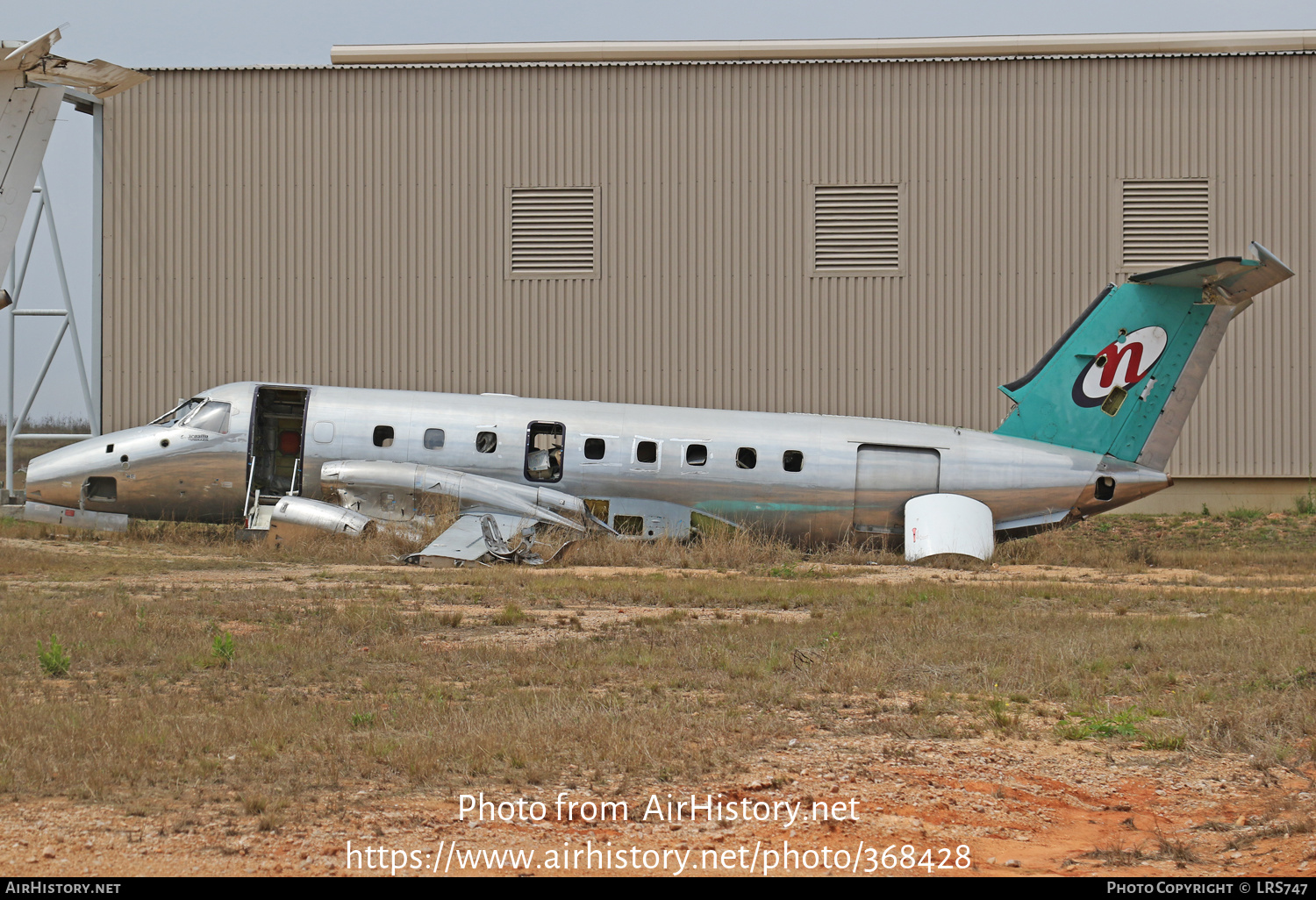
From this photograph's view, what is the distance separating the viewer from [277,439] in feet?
76.8

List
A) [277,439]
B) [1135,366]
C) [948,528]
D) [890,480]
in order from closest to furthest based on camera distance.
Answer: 1. [948,528]
2. [1135,366]
3. [890,480]
4. [277,439]

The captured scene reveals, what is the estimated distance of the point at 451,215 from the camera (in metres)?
30.2

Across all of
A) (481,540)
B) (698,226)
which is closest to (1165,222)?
(698,226)

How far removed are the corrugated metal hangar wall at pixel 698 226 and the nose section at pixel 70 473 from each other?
809 cm

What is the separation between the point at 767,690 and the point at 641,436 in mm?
12097

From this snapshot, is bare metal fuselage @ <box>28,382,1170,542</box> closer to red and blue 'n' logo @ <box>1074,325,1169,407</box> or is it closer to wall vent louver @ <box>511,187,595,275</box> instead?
red and blue 'n' logo @ <box>1074,325,1169,407</box>

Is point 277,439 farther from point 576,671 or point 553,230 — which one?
point 576,671

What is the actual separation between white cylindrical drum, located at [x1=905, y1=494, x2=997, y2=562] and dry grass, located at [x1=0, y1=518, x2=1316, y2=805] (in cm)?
269

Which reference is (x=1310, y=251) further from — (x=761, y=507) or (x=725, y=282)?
(x=761, y=507)

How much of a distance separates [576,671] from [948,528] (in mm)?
11178

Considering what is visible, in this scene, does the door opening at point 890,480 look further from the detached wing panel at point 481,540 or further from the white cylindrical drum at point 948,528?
the detached wing panel at point 481,540

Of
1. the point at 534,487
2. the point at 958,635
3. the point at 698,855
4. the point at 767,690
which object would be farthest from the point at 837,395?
the point at 698,855

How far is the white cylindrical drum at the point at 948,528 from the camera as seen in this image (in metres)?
20.0

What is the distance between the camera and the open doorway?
22.3m
